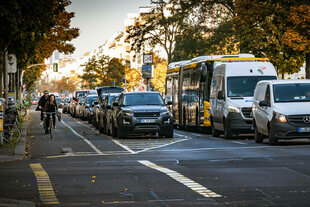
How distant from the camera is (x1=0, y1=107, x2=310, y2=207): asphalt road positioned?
33.1 ft

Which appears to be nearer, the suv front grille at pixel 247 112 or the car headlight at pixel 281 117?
the car headlight at pixel 281 117

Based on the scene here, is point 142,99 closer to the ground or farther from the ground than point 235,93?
closer to the ground

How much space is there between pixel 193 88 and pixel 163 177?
20312 mm

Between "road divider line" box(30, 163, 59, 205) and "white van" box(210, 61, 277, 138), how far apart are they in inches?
458

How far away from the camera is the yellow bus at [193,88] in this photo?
30656 mm

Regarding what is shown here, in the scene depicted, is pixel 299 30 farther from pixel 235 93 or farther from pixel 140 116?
pixel 140 116

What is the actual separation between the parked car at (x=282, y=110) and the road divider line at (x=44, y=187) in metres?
8.14

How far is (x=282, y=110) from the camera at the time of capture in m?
21.3

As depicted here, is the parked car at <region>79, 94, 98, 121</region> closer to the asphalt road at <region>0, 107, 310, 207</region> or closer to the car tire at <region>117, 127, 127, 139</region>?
the car tire at <region>117, 127, 127, 139</region>

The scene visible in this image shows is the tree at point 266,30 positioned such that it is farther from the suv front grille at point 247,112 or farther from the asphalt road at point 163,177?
the asphalt road at point 163,177

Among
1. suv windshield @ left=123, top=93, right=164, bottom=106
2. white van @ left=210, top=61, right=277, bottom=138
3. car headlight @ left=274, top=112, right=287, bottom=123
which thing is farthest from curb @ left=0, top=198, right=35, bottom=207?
suv windshield @ left=123, top=93, right=164, bottom=106

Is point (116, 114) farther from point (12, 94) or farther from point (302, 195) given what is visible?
point (302, 195)

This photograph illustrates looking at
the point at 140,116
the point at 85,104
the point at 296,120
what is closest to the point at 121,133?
the point at 140,116

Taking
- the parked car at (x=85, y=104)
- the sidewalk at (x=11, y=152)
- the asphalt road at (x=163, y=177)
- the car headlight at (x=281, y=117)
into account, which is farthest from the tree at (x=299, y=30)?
the sidewalk at (x=11, y=152)
